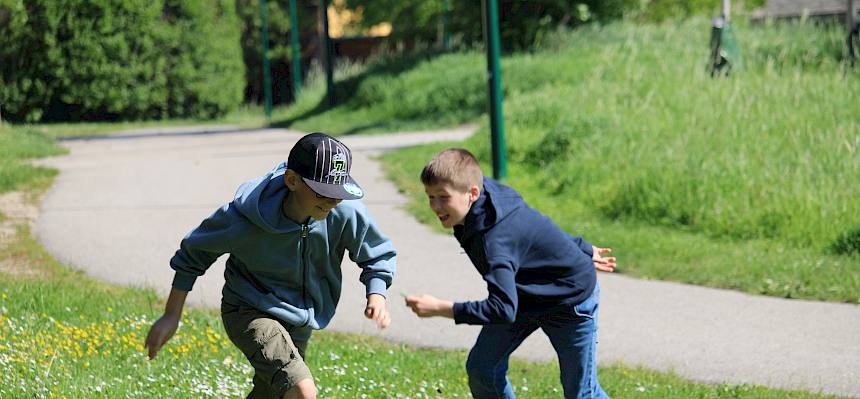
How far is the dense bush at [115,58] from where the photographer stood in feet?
85.6

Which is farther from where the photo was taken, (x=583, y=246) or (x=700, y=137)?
(x=700, y=137)

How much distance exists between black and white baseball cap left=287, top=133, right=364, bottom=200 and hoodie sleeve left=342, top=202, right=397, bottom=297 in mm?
254

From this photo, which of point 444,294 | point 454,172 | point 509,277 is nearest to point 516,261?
point 509,277

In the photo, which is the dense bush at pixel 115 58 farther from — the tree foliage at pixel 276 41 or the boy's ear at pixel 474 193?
the boy's ear at pixel 474 193

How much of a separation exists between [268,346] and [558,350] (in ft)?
3.81

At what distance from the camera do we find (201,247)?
4.20 meters

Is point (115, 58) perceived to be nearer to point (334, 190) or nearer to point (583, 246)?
point (583, 246)

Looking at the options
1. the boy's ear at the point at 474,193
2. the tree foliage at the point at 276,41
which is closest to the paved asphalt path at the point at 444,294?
the boy's ear at the point at 474,193

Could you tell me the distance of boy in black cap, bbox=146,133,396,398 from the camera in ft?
13.4

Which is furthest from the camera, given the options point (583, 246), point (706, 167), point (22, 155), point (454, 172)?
point (22, 155)

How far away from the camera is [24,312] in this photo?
6.40 m

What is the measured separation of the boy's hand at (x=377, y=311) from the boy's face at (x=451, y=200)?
37cm

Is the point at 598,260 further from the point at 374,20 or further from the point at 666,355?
the point at 374,20

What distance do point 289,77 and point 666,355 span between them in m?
37.5
